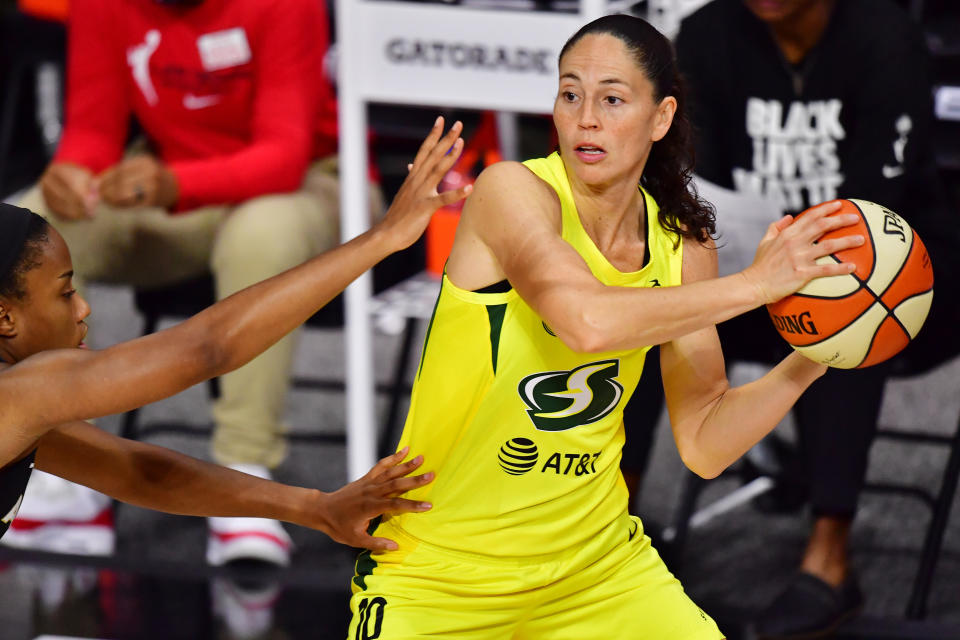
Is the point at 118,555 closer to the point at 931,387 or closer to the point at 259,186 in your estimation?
the point at 259,186

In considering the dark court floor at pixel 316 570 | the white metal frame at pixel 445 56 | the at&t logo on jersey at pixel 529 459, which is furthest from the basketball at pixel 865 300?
the white metal frame at pixel 445 56

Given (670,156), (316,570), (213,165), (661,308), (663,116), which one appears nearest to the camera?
(661,308)

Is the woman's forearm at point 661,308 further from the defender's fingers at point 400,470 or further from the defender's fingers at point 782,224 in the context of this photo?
the defender's fingers at point 400,470

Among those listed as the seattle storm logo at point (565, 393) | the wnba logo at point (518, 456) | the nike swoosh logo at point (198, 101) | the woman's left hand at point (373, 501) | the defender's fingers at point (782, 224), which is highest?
the nike swoosh logo at point (198, 101)

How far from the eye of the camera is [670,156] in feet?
8.58

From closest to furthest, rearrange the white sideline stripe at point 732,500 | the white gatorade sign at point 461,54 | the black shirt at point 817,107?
the black shirt at point 817,107 < the white gatorade sign at point 461,54 < the white sideline stripe at point 732,500

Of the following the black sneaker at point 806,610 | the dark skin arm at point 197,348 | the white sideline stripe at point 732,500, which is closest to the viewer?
the dark skin arm at point 197,348

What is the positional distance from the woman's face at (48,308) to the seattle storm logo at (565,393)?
78cm

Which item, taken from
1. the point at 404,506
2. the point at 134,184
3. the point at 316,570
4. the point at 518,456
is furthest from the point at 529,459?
the point at 134,184

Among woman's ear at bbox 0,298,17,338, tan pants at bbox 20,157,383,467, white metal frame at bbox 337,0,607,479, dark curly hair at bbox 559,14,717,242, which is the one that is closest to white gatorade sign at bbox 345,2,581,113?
white metal frame at bbox 337,0,607,479

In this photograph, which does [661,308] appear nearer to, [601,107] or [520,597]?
[601,107]

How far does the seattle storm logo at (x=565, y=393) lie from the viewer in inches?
94.1

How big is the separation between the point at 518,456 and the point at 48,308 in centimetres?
85

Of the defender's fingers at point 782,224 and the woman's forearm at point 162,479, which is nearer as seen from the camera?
the defender's fingers at point 782,224
